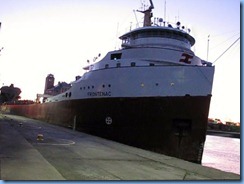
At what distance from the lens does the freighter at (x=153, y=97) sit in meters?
16.4

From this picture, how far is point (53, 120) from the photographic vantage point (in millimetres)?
29281

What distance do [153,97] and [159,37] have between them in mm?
5566

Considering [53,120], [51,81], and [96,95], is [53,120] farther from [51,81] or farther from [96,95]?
[51,81]

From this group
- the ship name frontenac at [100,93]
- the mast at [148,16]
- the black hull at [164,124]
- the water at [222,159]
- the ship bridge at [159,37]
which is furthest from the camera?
the water at [222,159]

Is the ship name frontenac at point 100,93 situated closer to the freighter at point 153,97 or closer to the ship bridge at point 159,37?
the freighter at point 153,97

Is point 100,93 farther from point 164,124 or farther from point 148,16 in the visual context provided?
point 148,16

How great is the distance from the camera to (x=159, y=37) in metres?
20.4

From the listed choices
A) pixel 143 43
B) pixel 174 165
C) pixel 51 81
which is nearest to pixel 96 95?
pixel 143 43

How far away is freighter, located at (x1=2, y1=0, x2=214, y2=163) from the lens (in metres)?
16.4

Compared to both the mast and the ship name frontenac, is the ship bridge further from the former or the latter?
the ship name frontenac

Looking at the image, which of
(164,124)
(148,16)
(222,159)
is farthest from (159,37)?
(222,159)

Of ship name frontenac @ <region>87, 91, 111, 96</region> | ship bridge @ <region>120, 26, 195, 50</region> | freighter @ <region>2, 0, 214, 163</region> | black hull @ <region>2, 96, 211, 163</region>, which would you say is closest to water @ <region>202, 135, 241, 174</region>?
black hull @ <region>2, 96, 211, 163</region>

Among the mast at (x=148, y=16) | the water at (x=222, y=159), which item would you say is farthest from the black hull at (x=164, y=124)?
the mast at (x=148, y=16)

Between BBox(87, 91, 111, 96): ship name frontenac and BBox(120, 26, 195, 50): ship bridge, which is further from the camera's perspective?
BBox(120, 26, 195, 50): ship bridge
